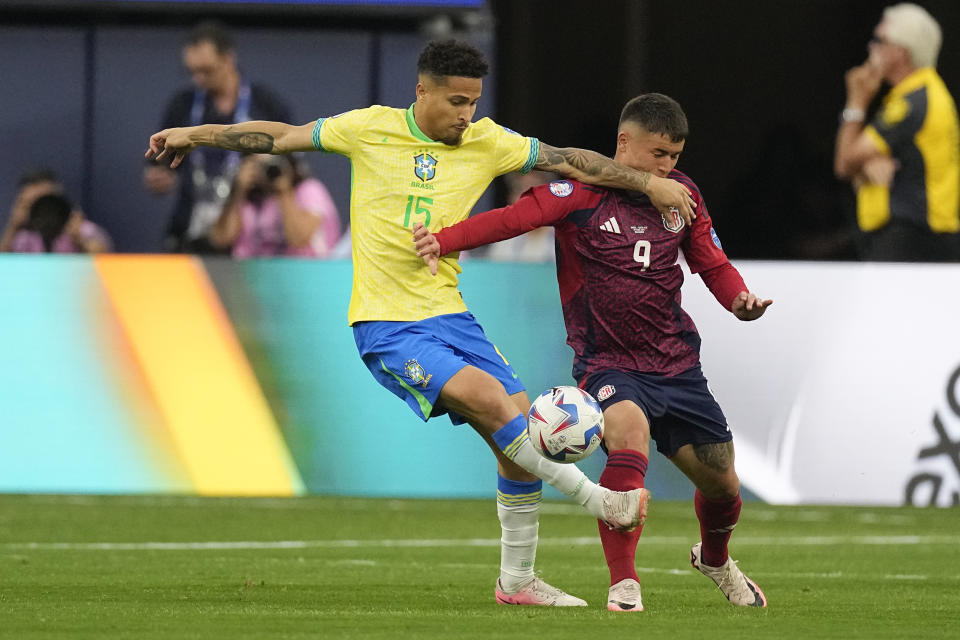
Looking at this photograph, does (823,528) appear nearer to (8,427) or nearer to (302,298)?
(302,298)

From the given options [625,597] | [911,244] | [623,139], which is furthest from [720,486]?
[911,244]

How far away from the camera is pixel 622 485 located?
6.62 metres

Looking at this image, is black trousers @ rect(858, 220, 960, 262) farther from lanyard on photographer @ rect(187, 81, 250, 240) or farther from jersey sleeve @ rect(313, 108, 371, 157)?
jersey sleeve @ rect(313, 108, 371, 157)

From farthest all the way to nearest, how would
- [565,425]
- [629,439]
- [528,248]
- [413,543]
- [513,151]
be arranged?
[528,248], [413,543], [513,151], [629,439], [565,425]

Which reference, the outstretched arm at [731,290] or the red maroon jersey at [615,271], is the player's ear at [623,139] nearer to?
the red maroon jersey at [615,271]

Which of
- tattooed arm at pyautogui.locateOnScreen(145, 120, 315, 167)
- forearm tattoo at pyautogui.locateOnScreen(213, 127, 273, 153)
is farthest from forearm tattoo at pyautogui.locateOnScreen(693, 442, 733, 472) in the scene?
forearm tattoo at pyautogui.locateOnScreen(213, 127, 273, 153)

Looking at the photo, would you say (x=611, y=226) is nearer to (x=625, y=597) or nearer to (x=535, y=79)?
(x=625, y=597)

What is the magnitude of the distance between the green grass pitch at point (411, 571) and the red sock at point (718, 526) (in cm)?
17

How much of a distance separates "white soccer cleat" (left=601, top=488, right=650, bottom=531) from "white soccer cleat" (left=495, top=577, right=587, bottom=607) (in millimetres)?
578

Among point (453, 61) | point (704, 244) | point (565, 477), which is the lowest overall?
point (565, 477)

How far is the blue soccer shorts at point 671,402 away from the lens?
6859mm

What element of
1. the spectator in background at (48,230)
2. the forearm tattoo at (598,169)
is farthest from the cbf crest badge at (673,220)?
the spectator in background at (48,230)

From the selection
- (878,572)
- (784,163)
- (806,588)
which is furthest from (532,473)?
(784,163)

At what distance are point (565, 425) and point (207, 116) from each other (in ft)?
20.5
